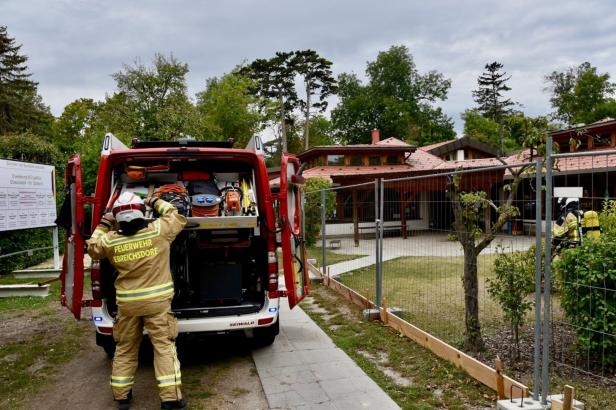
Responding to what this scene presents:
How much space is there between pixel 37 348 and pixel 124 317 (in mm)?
2643

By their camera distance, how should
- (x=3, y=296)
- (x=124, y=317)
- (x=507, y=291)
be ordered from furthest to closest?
(x=3, y=296) < (x=507, y=291) < (x=124, y=317)

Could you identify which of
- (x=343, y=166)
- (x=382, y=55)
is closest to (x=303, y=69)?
(x=382, y=55)

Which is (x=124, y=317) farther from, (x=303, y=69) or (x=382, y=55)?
(x=382, y=55)

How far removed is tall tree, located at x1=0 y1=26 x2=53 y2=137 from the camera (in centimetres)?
3894

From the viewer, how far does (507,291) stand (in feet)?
15.1

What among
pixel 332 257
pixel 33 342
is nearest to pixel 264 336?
pixel 33 342

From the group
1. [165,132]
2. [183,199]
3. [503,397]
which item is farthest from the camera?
[165,132]

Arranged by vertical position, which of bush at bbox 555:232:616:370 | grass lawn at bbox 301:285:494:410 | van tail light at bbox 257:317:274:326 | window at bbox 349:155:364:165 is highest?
window at bbox 349:155:364:165

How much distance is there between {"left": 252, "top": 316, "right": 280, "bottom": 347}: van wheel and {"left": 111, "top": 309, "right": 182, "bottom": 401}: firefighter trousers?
162cm

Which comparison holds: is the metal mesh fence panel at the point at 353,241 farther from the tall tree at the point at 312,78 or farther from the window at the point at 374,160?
the tall tree at the point at 312,78

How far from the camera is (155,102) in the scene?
3225 centimetres

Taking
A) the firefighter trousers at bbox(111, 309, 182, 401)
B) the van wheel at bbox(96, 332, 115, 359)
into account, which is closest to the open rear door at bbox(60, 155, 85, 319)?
the van wheel at bbox(96, 332, 115, 359)

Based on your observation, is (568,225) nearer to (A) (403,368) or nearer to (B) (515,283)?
(B) (515,283)

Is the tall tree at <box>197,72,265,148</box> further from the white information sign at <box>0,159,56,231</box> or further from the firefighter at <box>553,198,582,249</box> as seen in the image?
the firefighter at <box>553,198,582,249</box>
